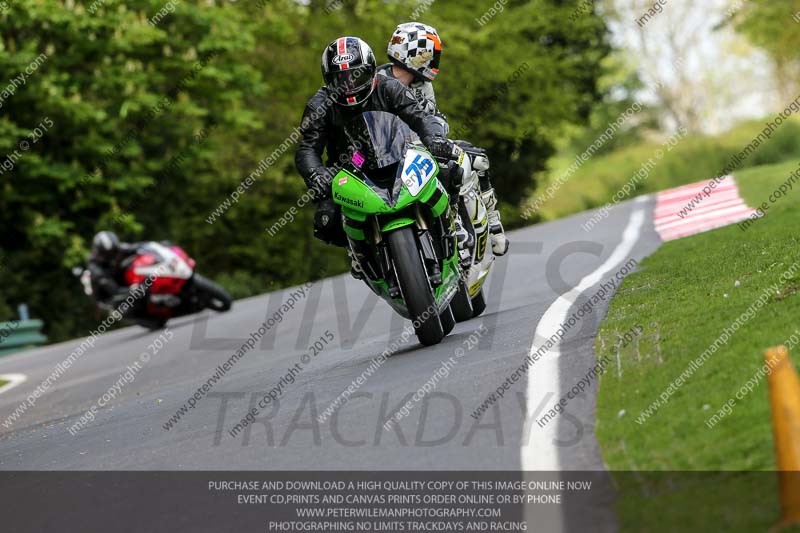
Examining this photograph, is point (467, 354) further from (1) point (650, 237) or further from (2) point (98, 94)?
(2) point (98, 94)

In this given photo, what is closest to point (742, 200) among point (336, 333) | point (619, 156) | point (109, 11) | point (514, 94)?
point (336, 333)

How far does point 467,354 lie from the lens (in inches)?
353

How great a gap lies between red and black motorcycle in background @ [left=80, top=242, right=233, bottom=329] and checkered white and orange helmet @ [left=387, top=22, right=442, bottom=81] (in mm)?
8676

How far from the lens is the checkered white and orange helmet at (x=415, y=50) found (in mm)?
11258

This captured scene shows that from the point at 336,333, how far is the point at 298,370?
2.51 metres

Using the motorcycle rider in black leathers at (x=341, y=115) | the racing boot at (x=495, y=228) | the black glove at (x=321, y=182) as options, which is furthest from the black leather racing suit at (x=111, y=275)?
the black glove at (x=321, y=182)

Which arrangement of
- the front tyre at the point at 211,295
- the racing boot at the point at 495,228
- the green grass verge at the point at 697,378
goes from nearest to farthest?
the green grass verge at the point at 697,378, the racing boot at the point at 495,228, the front tyre at the point at 211,295

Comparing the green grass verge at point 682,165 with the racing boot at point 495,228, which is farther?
the green grass verge at point 682,165

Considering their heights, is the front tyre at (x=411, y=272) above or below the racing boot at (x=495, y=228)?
above

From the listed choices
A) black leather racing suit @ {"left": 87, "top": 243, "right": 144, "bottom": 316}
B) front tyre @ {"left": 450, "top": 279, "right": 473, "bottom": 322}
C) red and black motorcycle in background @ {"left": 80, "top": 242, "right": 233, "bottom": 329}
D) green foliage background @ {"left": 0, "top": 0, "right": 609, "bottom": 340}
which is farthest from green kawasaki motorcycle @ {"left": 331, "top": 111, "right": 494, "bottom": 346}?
green foliage background @ {"left": 0, "top": 0, "right": 609, "bottom": 340}

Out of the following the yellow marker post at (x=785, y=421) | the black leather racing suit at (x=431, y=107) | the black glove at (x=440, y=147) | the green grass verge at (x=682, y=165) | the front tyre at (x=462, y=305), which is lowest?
the green grass verge at (x=682, y=165)

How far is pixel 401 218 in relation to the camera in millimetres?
9258

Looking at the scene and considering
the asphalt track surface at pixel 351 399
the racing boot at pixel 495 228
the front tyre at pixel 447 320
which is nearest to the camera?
the asphalt track surface at pixel 351 399

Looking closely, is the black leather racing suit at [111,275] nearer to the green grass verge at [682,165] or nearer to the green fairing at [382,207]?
the green fairing at [382,207]
